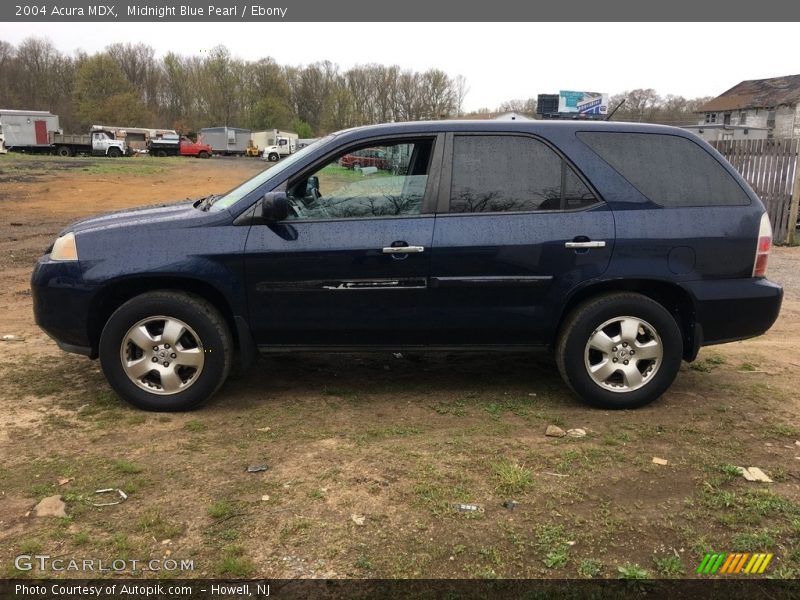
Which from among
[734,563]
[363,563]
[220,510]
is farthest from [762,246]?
[220,510]

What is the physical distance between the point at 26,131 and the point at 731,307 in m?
58.5

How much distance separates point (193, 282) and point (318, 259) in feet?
2.67

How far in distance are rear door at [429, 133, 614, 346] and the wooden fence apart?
9.00 metres

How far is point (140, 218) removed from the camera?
4.19 m

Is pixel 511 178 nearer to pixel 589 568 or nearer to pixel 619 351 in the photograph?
pixel 619 351

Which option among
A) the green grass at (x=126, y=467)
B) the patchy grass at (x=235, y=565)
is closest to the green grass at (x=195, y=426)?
the green grass at (x=126, y=467)

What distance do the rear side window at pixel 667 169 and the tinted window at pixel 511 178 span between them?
0.97 ft

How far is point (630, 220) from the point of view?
4.03 meters

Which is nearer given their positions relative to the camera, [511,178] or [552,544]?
[552,544]

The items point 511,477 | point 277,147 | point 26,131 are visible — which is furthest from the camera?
point 277,147

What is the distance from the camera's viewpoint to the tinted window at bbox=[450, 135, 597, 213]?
407cm

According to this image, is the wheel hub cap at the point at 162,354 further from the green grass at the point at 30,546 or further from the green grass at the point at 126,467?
the green grass at the point at 30,546

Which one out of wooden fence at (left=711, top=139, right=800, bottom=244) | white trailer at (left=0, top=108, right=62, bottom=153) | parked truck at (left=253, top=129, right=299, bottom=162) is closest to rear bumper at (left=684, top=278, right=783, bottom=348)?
wooden fence at (left=711, top=139, right=800, bottom=244)

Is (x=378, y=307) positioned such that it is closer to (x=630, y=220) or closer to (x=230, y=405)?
(x=230, y=405)
